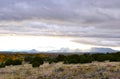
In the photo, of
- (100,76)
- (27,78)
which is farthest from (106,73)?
(27,78)

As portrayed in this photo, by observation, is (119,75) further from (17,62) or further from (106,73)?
(17,62)

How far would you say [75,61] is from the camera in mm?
41250

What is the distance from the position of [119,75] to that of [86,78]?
2449mm

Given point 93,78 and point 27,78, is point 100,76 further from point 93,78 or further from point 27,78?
point 27,78

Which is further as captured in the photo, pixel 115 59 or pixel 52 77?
pixel 115 59

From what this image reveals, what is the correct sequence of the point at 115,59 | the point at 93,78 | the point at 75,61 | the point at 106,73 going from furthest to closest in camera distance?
the point at 115,59 < the point at 75,61 < the point at 106,73 < the point at 93,78

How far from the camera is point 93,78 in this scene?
20750 millimetres

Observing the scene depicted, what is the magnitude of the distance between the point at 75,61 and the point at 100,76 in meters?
20.0

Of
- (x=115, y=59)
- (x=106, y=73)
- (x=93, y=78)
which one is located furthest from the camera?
(x=115, y=59)

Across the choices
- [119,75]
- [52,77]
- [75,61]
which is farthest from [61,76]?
[75,61]

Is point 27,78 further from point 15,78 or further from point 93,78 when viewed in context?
point 93,78

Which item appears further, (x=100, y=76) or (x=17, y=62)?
(x=17, y=62)

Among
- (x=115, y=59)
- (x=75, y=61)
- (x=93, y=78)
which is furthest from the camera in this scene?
(x=115, y=59)

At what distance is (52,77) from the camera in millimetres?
22844
